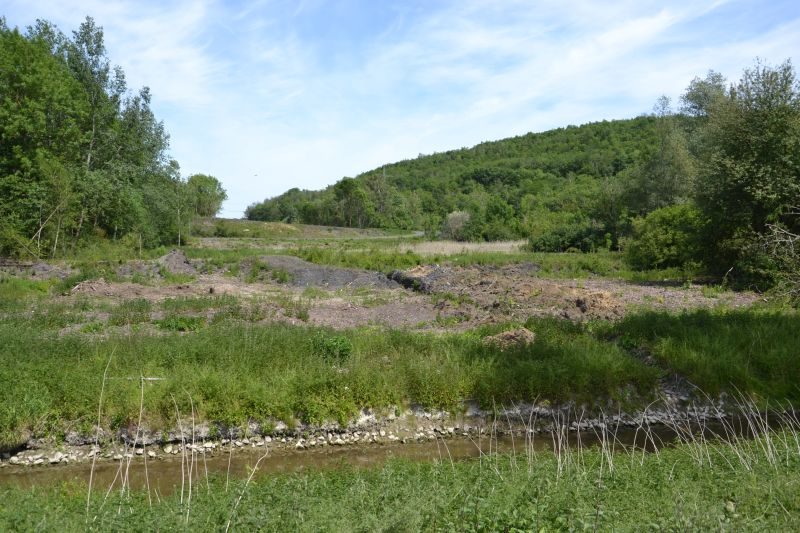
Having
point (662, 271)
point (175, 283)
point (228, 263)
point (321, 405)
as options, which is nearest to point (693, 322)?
point (321, 405)

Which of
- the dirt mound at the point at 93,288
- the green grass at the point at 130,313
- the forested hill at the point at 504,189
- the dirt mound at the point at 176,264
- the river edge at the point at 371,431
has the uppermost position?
the forested hill at the point at 504,189

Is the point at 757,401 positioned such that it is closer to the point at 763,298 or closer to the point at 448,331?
the point at 448,331

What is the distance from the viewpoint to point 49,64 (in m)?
31.1

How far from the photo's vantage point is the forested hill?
50653 mm

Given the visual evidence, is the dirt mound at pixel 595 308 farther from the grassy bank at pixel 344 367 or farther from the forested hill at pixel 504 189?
the forested hill at pixel 504 189

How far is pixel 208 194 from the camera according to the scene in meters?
88.9

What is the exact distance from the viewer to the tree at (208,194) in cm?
8500

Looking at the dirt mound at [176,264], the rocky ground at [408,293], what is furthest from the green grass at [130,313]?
the dirt mound at [176,264]

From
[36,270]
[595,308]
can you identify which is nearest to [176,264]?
[36,270]

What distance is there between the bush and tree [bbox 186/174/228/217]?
66822 mm

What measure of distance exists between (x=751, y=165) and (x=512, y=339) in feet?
47.4

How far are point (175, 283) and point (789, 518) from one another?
2207cm

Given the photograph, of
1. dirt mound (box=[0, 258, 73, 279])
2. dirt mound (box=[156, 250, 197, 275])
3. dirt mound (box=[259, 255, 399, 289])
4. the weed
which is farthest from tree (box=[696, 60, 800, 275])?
dirt mound (box=[0, 258, 73, 279])

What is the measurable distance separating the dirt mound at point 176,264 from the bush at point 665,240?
2208cm
